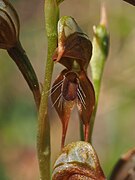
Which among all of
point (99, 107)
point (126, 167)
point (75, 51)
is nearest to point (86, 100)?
point (75, 51)

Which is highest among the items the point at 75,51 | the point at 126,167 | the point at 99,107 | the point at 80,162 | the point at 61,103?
the point at 75,51

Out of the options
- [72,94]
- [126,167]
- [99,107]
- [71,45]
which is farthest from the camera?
[99,107]

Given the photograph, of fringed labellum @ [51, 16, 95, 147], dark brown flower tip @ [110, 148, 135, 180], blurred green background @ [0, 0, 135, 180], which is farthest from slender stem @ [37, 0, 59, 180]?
blurred green background @ [0, 0, 135, 180]

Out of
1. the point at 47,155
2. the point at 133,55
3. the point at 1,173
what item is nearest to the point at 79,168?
the point at 47,155

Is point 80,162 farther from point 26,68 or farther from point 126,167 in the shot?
point 126,167

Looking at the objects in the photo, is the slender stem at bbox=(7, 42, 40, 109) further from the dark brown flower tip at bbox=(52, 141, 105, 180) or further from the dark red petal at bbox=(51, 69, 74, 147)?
the dark brown flower tip at bbox=(52, 141, 105, 180)

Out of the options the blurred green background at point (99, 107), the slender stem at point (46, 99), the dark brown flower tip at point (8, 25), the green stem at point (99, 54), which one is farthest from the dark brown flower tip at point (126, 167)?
the blurred green background at point (99, 107)
